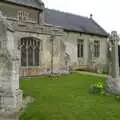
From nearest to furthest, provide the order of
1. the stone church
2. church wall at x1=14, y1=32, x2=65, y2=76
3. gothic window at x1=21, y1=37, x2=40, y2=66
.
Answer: church wall at x1=14, y1=32, x2=65, y2=76, gothic window at x1=21, y1=37, x2=40, y2=66, the stone church

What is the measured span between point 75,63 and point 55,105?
22.6 m

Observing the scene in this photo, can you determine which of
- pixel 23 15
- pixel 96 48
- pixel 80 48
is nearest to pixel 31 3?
pixel 23 15

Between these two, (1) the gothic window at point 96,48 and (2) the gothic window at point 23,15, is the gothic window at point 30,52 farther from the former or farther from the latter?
(1) the gothic window at point 96,48

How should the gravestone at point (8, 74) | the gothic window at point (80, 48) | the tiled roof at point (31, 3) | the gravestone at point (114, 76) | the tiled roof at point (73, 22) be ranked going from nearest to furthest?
the gravestone at point (8, 74)
the gravestone at point (114, 76)
the tiled roof at point (31, 3)
the tiled roof at point (73, 22)
the gothic window at point (80, 48)

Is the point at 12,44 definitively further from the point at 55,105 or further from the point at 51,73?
the point at 51,73

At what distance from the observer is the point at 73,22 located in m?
38.8

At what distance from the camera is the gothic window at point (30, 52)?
25.0 m

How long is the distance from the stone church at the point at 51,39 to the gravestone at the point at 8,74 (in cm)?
25

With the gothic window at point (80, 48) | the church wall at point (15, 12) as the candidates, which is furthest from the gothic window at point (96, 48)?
the church wall at point (15, 12)

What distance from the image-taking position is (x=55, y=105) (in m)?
13.2

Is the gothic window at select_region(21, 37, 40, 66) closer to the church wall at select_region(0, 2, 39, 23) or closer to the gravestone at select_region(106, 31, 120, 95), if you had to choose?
the church wall at select_region(0, 2, 39, 23)

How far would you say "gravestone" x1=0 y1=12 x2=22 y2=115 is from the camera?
12758 millimetres

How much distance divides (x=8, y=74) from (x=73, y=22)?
26.7 m

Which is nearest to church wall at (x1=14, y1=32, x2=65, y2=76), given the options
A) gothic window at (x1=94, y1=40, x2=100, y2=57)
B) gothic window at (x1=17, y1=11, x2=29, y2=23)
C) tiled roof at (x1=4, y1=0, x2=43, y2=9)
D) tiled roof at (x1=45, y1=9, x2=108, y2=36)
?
gothic window at (x1=17, y1=11, x2=29, y2=23)
